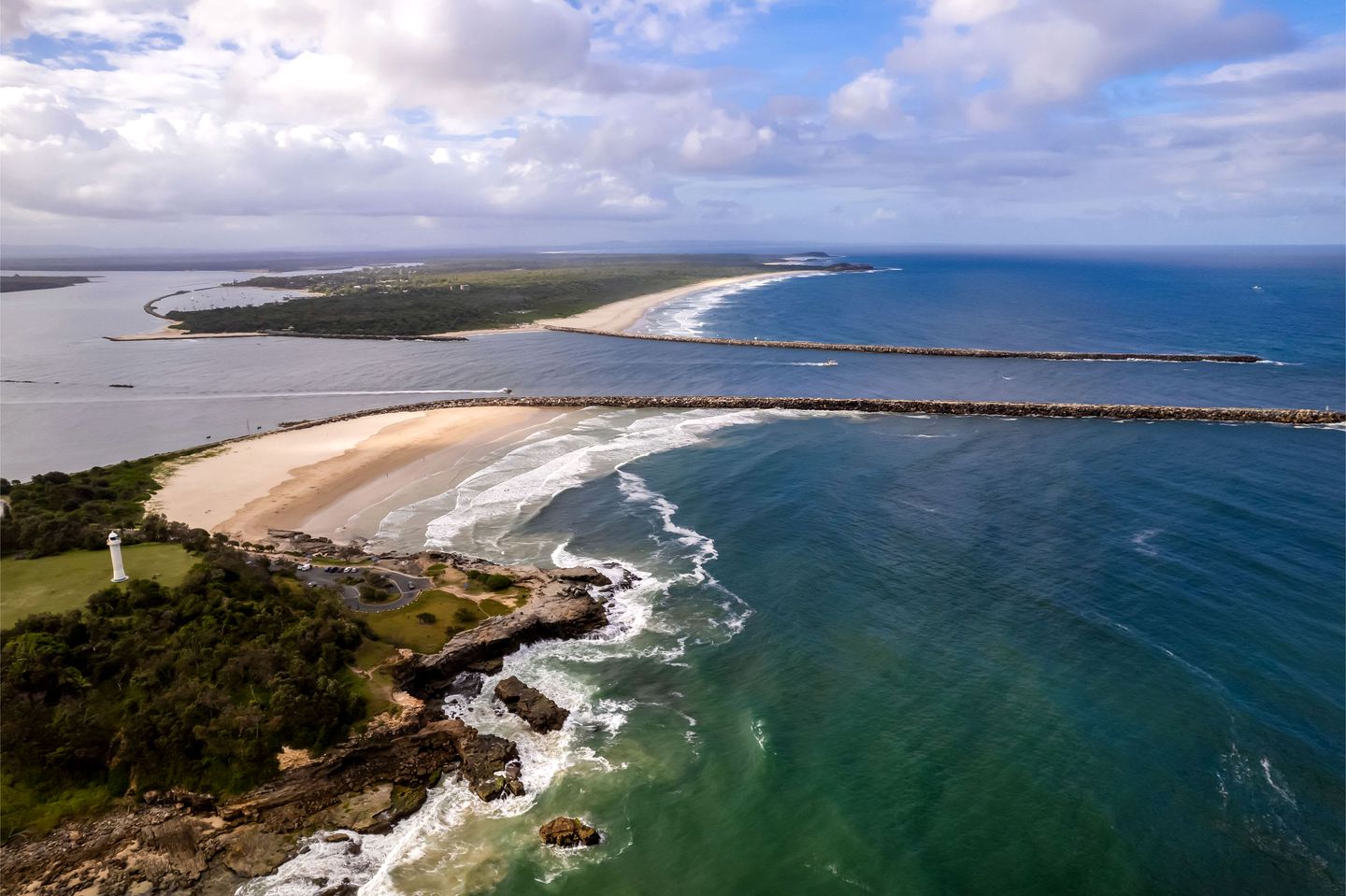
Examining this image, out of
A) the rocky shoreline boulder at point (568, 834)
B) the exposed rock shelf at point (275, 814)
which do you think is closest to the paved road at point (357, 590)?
the exposed rock shelf at point (275, 814)

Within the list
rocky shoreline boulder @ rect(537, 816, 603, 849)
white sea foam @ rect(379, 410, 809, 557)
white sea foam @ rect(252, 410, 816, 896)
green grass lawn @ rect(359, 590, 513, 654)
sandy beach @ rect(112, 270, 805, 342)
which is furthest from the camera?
sandy beach @ rect(112, 270, 805, 342)

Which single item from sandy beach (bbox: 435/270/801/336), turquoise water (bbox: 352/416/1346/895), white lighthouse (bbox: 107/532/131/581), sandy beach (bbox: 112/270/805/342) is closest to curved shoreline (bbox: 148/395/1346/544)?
white lighthouse (bbox: 107/532/131/581)

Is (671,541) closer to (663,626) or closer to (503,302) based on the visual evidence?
(663,626)

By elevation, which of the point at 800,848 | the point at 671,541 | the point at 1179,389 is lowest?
the point at 800,848

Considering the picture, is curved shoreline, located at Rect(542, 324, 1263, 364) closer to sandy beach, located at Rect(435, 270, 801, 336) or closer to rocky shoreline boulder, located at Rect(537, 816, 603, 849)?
sandy beach, located at Rect(435, 270, 801, 336)

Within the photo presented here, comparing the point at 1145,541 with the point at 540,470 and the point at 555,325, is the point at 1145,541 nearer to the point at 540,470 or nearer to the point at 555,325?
the point at 540,470

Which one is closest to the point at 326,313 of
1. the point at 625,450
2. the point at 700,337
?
the point at 700,337

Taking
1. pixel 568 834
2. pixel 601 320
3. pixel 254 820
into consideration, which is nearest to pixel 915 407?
pixel 568 834
